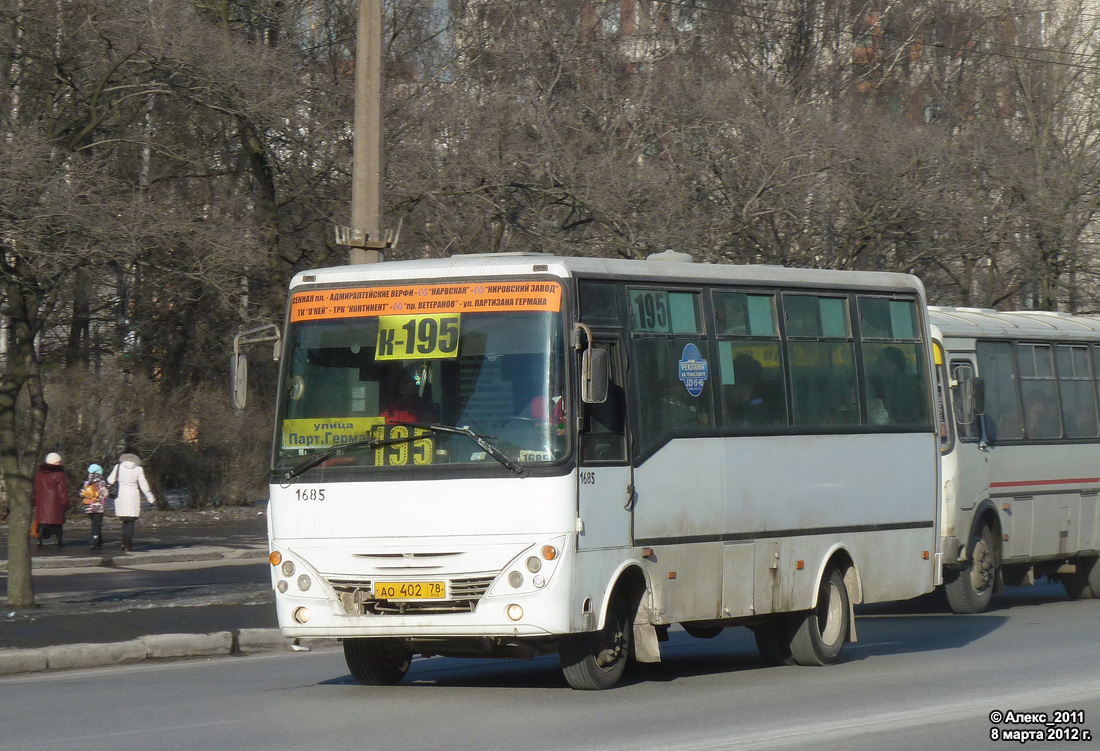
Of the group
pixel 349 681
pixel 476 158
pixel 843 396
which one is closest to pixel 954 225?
pixel 476 158


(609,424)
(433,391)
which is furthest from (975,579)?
(433,391)

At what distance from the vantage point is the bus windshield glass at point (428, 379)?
9.98 metres

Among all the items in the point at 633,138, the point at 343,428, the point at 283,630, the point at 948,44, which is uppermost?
the point at 948,44

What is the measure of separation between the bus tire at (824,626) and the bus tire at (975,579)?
506 centimetres

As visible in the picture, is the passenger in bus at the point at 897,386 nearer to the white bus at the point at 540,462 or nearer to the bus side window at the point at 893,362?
the bus side window at the point at 893,362

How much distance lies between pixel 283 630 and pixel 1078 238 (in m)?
24.8

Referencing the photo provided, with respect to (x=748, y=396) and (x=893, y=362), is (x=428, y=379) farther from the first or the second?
(x=893, y=362)

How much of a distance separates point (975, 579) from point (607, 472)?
861cm

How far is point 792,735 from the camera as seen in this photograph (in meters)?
8.56

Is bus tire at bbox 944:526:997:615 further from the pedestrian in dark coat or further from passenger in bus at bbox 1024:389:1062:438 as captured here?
the pedestrian in dark coat

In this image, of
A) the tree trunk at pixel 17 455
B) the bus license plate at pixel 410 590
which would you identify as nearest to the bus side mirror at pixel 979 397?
the bus license plate at pixel 410 590

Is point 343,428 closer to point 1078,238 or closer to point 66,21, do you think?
point 66,21

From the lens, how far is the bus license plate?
9876mm

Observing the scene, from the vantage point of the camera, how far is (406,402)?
1016cm
